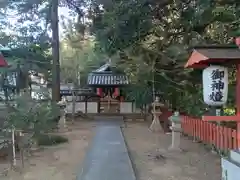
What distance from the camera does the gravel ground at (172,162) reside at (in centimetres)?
620

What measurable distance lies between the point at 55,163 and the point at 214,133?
3641 mm

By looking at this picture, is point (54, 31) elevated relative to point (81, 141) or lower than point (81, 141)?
elevated

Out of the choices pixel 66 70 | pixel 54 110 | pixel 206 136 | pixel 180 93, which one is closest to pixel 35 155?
pixel 54 110

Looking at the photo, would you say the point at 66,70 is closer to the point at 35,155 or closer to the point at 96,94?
the point at 96,94

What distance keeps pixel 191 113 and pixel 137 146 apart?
2.78 meters

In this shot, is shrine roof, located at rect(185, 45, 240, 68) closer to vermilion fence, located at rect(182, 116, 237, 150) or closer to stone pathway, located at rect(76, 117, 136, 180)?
vermilion fence, located at rect(182, 116, 237, 150)

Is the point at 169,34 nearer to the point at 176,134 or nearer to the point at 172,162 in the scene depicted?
the point at 176,134

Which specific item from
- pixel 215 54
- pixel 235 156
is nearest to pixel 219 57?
pixel 215 54

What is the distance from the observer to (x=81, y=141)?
10.5 meters

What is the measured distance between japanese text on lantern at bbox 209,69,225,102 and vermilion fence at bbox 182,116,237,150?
1177 millimetres

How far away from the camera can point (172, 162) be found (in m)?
7.31

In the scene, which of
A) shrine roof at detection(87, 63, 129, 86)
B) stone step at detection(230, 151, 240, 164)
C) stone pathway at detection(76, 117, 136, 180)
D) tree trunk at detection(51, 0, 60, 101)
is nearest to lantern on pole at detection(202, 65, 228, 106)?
stone step at detection(230, 151, 240, 164)

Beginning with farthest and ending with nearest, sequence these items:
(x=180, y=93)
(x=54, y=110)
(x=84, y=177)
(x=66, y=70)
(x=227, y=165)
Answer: (x=66, y=70)
(x=180, y=93)
(x=54, y=110)
(x=84, y=177)
(x=227, y=165)

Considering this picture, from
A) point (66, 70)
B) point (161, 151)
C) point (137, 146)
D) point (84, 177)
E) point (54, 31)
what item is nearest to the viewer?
point (84, 177)
